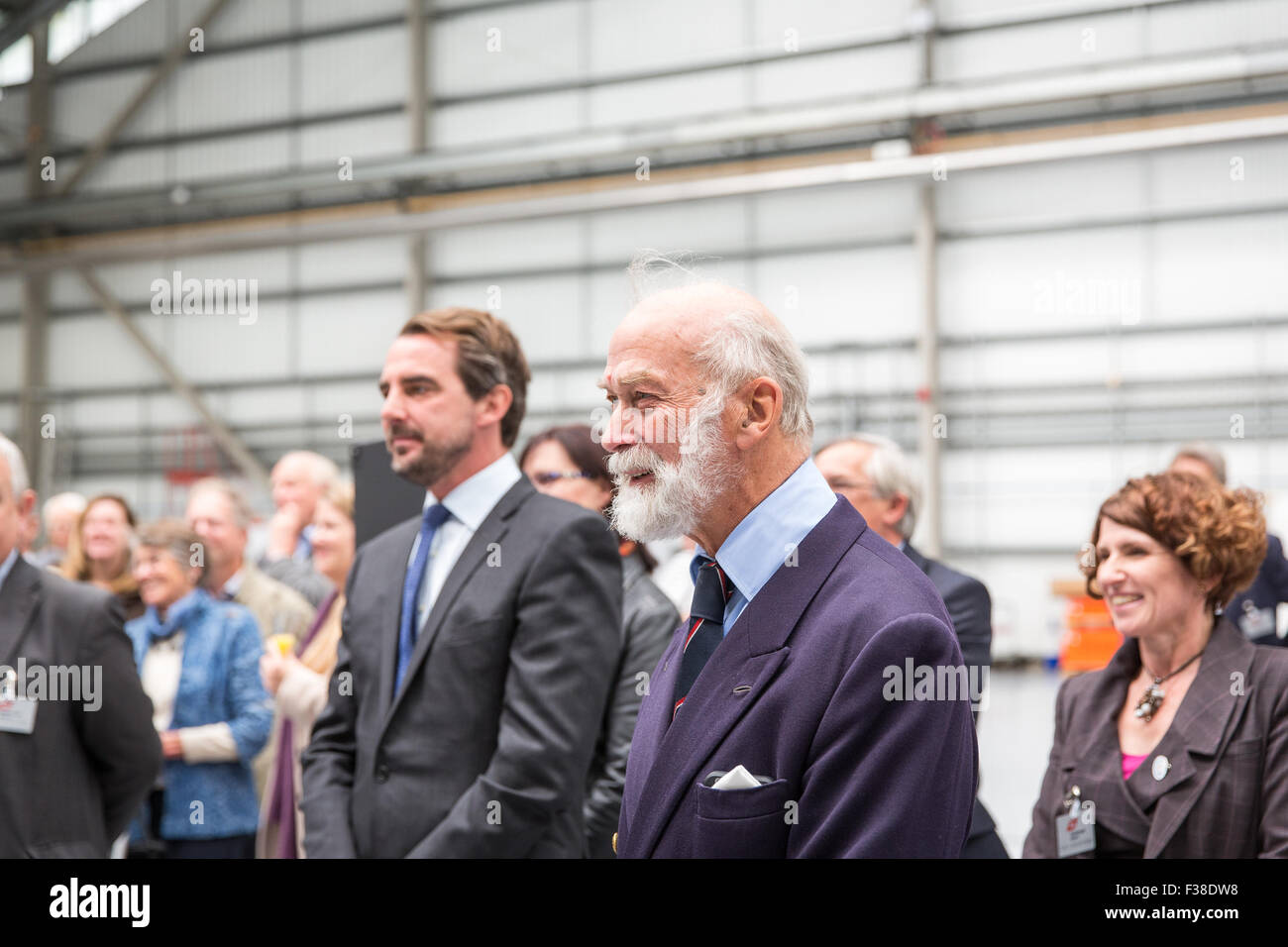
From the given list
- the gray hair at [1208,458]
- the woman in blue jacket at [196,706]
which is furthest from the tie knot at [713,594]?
the gray hair at [1208,458]

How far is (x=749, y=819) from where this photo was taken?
3.85 ft

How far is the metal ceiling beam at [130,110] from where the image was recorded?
12.9 m

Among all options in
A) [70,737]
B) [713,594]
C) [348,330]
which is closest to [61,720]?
[70,737]

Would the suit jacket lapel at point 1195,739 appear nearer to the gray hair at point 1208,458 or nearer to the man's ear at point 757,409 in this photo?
the man's ear at point 757,409

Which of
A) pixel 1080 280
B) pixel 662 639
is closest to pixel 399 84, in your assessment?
pixel 1080 280

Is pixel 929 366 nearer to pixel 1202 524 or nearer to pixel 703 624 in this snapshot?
pixel 1202 524

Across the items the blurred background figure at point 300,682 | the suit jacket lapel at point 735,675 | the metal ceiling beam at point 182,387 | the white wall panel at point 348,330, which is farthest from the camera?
the metal ceiling beam at point 182,387

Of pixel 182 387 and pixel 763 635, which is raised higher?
pixel 182 387

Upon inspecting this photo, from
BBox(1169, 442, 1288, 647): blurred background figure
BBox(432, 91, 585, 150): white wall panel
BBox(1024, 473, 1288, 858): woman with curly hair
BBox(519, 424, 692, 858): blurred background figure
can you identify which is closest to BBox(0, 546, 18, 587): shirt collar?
BBox(519, 424, 692, 858): blurred background figure

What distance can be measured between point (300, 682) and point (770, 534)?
183 centimetres

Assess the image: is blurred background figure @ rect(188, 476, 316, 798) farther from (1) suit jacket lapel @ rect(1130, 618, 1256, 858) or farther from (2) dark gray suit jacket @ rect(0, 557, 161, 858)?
(1) suit jacket lapel @ rect(1130, 618, 1256, 858)

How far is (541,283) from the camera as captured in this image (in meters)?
12.1

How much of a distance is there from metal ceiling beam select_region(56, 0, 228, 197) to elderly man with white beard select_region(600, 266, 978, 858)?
1302 centimetres
